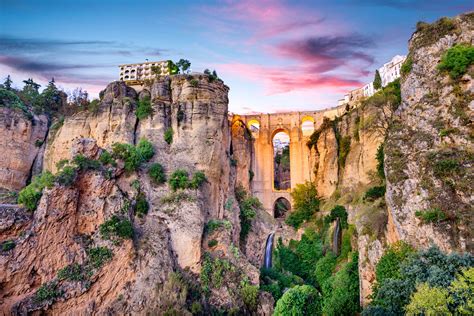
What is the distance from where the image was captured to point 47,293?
22.0 meters

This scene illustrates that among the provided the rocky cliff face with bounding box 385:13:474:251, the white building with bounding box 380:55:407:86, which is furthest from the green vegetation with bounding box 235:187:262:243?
the white building with bounding box 380:55:407:86

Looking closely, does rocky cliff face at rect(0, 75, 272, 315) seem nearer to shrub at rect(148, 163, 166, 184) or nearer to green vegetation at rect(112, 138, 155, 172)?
shrub at rect(148, 163, 166, 184)

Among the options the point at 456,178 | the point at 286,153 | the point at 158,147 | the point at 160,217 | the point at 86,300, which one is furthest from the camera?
the point at 286,153

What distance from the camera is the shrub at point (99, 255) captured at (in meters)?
24.3

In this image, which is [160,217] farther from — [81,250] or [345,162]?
[345,162]

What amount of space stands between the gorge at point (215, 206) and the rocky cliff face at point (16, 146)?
143mm

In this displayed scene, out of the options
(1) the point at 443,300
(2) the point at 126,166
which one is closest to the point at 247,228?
(2) the point at 126,166

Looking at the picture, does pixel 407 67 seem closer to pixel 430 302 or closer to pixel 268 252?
pixel 430 302

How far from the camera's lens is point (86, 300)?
23.1 m

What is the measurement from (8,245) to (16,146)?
19652 mm

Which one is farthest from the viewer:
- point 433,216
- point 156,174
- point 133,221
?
point 156,174

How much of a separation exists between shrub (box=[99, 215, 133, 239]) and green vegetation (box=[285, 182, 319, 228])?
21.6 m

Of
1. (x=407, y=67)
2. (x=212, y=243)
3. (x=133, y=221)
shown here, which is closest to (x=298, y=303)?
(x=212, y=243)

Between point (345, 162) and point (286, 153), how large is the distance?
25496mm
